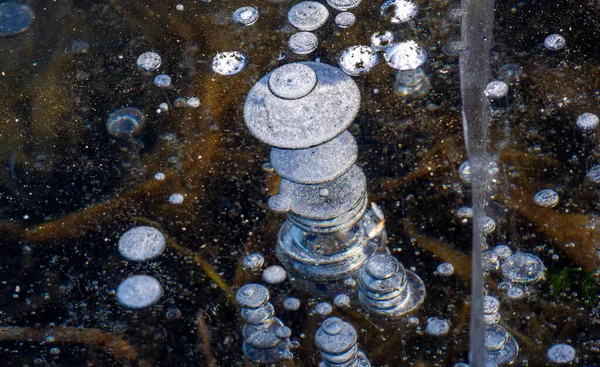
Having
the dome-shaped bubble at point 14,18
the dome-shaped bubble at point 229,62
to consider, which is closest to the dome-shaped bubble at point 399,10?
the dome-shaped bubble at point 229,62

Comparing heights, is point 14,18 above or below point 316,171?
below

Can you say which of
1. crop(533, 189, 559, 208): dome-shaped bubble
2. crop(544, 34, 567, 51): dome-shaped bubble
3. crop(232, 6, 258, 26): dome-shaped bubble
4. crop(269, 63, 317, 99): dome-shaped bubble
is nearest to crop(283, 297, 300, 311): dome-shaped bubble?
crop(269, 63, 317, 99): dome-shaped bubble

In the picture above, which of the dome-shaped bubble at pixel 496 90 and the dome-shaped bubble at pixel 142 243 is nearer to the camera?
the dome-shaped bubble at pixel 142 243

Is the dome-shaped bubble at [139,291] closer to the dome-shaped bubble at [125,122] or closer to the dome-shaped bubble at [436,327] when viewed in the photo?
the dome-shaped bubble at [125,122]

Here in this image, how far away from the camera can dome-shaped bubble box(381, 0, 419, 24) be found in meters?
3.74

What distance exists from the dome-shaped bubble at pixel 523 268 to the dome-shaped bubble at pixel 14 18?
2.66 m

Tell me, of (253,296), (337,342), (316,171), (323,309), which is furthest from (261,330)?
(316,171)

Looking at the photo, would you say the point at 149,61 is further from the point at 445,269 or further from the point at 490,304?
the point at 490,304

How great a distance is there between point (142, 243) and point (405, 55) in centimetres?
145

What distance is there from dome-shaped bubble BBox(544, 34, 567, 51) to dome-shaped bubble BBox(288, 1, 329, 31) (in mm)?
1027

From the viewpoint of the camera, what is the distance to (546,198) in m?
2.99

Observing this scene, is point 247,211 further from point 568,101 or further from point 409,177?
point 568,101

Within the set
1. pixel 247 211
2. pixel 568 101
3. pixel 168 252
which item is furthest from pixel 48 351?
pixel 568 101

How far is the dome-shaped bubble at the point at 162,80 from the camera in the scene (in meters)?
3.60
